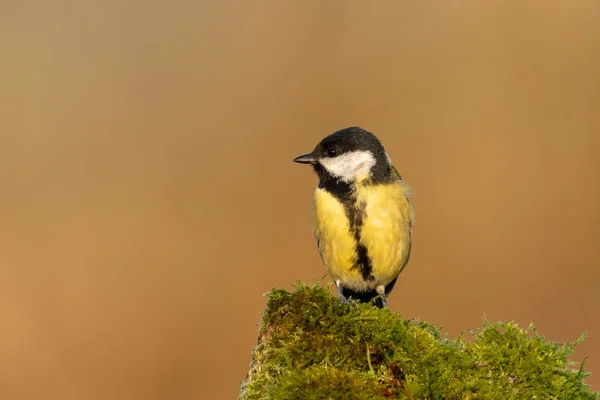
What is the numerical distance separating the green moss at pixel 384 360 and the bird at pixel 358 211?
1.30 m

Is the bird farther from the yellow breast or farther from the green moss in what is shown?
the green moss

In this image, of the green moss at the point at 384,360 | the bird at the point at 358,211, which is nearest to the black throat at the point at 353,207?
Result: the bird at the point at 358,211

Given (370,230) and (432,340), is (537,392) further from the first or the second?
(370,230)

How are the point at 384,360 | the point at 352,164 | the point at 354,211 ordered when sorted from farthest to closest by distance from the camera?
the point at 352,164
the point at 354,211
the point at 384,360

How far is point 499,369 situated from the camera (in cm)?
228

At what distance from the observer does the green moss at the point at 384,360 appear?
2070 millimetres

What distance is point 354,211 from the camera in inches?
145

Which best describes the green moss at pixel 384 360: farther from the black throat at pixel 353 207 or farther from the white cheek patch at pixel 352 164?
the white cheek patch at pixel 352 164

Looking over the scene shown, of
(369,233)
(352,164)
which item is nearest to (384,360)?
(369,233)

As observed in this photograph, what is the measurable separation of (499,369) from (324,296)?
700 millimetres

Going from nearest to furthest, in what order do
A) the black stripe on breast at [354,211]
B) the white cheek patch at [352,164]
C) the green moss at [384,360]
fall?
the green moss at [384,360] → the black stripe on breast at [354,211] → the white cheek patch at [352,164]

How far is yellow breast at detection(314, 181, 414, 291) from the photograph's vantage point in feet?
12.2

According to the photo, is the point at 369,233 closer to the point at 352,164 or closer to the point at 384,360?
the point at 352,164

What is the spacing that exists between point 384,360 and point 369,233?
1.55 metres
